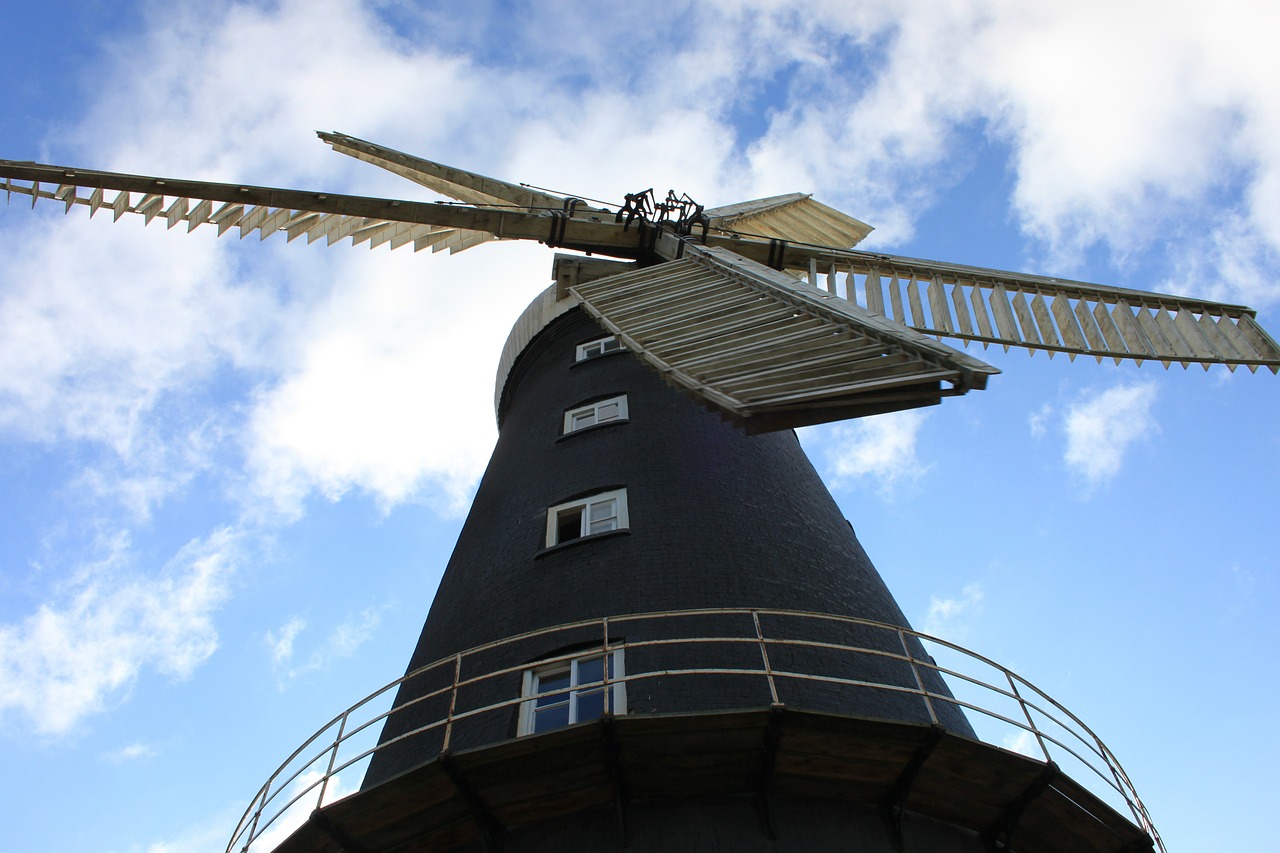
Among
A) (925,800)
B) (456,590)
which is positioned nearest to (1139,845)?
(925,800)

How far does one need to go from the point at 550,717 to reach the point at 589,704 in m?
0.39

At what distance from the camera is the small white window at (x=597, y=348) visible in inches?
685

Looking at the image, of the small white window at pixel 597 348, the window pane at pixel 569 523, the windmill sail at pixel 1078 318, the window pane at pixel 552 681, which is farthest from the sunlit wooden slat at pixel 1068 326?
the window pane at pixel 552 681

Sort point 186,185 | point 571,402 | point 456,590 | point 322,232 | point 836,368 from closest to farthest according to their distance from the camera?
point 836,368 → point 456,590 → point 571,402 → point 186,185 → point 322,232

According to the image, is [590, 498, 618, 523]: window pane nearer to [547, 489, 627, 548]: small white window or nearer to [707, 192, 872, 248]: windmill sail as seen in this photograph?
[547, 489, 627, 548]: small white window

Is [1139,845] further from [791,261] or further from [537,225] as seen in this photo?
[537,225]

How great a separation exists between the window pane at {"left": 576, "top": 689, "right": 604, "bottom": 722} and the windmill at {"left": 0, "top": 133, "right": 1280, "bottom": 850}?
2 centimetres

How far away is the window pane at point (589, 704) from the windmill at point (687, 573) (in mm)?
25

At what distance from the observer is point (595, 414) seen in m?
15.3

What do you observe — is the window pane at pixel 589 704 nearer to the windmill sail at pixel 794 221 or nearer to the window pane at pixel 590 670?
the window pane at pixel 590 670

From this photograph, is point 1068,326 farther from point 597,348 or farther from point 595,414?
point 595,414

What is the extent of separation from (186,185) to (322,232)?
2398 millimetres

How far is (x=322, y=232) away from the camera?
63.6ft

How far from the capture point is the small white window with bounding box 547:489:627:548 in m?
12.4
